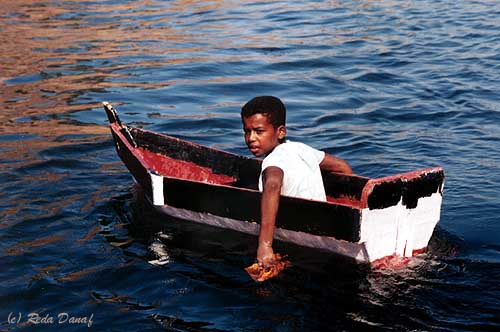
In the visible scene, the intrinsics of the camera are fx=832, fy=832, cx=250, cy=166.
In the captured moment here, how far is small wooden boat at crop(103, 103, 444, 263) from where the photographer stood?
5.75 meters

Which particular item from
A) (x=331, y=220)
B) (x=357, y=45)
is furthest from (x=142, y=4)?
(x=331, y=220)

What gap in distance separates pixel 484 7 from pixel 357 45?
4009 mm

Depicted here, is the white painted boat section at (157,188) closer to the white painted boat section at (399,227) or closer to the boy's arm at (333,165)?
the boy's arm at (333,165)

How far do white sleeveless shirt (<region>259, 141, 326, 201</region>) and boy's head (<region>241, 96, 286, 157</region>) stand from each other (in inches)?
3.6

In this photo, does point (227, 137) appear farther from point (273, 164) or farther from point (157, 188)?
point (273, 164)

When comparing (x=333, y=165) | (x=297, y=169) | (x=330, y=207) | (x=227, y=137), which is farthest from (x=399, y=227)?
(x=227, y=137)

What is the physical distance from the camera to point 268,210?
5891 mm

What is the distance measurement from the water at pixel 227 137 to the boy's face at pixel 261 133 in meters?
0.88

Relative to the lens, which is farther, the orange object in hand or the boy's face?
the boy's face

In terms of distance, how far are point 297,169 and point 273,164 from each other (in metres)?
0.21

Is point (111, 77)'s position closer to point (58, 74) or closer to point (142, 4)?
point (58, 74)

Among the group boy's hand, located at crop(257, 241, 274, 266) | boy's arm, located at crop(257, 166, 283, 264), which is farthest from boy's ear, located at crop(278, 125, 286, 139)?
boy's hand, located at crop(257, 241, 274, 266)

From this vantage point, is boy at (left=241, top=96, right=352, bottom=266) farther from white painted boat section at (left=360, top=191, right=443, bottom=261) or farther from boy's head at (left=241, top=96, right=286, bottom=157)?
white painted boat section at (left=360, top=191, right=443, bottom=261)

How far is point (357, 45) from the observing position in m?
14.8
